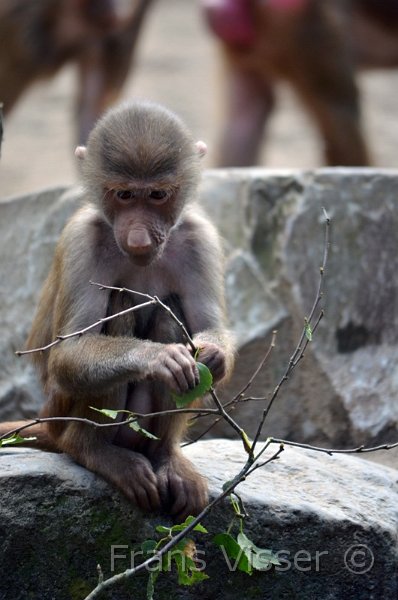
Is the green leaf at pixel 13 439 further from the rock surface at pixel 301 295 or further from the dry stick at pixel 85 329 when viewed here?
the rock surface at pixel 301 295

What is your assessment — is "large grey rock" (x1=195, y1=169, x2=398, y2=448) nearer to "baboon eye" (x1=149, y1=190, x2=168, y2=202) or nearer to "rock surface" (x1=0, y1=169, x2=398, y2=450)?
"rock surface" (x1=0, y1=169, x2=398, y2=450)

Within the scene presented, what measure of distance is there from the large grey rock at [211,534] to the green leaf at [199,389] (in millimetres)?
468

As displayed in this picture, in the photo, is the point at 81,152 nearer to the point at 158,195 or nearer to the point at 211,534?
the point at 158,195

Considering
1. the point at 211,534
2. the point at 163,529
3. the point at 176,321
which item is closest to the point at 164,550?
the point at 163,529

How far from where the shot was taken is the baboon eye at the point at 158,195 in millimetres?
3691

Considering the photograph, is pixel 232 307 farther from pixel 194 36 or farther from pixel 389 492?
pixel 194 36

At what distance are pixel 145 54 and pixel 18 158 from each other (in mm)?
4112

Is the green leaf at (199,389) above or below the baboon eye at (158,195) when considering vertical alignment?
below

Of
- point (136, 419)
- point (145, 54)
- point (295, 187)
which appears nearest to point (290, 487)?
point (136, 419)

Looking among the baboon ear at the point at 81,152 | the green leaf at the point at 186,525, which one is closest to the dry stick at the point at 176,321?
the green leaf at the point at 186,525

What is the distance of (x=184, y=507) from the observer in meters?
3.65

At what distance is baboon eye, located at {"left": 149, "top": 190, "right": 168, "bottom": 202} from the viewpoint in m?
3.69

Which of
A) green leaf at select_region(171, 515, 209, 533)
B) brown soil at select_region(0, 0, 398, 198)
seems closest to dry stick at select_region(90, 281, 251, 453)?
green leaf at select_region(171, 515, 209, 533)

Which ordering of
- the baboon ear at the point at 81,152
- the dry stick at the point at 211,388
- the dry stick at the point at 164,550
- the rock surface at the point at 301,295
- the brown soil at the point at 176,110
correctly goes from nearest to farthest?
1. the dry stick at the point at 164,550
2. the dry stick at the point at 211,388
3. the baboon ear at the point at 81,152
4. the rock surface at the point at 301,295
5. the brown soil at the point at 176,110
